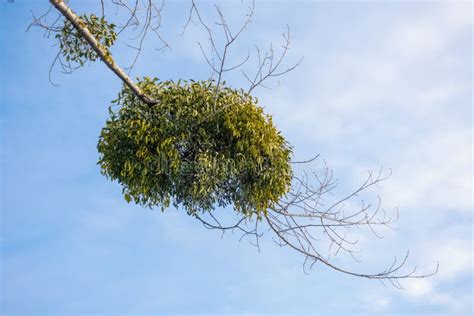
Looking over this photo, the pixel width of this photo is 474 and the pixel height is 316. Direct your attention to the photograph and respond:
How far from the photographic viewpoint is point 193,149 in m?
4.50

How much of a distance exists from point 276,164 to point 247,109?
45 centimetres

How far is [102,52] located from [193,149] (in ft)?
3.05

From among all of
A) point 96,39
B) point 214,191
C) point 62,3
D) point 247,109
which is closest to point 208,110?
point 247,109

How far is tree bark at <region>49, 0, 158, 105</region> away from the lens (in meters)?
4.37

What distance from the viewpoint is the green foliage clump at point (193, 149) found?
444 cm

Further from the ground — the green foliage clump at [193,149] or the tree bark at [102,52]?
the tree bark at [102,52]

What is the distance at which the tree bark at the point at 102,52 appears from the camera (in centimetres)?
437

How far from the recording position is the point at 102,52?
14.7 feet

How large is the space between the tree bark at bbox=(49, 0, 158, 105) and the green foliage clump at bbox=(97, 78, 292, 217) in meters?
0.07

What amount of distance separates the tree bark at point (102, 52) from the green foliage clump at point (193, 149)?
0.07m

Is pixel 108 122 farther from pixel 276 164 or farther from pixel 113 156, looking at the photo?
pixel 276 164

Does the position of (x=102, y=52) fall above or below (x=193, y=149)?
above

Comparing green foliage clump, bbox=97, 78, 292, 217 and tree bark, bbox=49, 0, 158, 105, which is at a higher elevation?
tree bark, bbox=49, 0, 158, 105

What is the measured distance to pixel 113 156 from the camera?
15.0 ft
